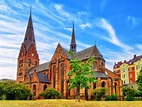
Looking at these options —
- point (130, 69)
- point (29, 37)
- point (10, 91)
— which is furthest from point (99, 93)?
point (29, 37)

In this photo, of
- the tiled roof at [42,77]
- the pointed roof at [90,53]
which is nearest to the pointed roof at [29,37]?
the tiled roof at [42,77]

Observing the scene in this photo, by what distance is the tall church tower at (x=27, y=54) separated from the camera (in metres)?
88.7

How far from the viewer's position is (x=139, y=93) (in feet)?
177

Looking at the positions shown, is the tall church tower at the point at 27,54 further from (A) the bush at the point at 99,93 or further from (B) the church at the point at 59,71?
(A) the bush at the point at 99,93

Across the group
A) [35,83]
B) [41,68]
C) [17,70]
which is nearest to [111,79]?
[35,83]

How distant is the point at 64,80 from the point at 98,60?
13.2m

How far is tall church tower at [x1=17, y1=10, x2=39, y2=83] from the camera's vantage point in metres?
88.7

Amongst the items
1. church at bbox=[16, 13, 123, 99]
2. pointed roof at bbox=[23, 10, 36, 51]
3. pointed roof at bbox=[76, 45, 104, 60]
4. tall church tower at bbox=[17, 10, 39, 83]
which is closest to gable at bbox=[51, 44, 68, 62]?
church at bbox=[16, 13, 123, 99]

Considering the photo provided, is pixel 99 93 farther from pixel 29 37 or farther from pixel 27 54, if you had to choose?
pixel 29 37

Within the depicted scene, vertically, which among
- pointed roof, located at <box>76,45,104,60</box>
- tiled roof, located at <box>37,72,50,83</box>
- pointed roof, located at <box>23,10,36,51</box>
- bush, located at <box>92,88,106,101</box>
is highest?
pointed roof, located at <box>23,10,36,51</box>

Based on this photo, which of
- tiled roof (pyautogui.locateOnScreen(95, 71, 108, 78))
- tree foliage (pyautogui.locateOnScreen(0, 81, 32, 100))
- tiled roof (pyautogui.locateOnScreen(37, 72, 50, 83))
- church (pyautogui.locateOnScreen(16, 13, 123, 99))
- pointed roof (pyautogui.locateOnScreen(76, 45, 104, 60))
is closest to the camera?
tree foliage (pyautogui.locateOnScreen(0, 81, 32, 100))

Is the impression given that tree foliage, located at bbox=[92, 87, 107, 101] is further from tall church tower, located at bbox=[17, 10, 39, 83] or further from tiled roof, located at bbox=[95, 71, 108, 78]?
tall church tower, located at bbox=[17, 10, 39, 83]

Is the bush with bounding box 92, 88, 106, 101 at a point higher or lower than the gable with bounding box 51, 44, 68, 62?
lower

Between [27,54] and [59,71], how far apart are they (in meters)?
24.3
